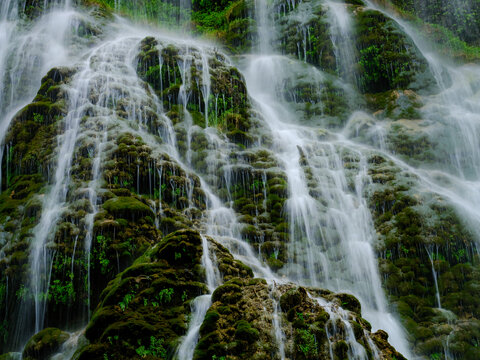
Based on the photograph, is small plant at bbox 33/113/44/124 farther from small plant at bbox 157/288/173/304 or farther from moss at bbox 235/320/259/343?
moss at bbox 235/320/259/343

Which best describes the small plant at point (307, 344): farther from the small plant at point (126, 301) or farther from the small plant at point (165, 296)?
the small plant at point (126, 301)

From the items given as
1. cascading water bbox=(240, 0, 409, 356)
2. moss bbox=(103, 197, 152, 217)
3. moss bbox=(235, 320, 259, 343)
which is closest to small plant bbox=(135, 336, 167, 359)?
moss bbox=(235, 320, 259, 343)

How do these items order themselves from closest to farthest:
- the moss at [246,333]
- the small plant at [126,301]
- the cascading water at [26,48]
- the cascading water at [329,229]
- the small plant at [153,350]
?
the moss at [246,333] → the small plant at [153,350] → the small plant at [126,301] → the cascading water at [329,229] → the cascading water at [26,48]

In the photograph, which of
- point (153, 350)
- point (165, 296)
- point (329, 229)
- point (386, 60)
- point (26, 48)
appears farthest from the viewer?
point (386, 60)

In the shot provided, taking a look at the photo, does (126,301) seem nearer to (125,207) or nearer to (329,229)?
(125,207)

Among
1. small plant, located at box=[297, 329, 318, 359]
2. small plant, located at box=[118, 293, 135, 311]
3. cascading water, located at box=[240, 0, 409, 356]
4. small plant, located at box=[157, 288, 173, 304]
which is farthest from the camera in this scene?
cascading water, located at box=[240, 0, 409, 356]

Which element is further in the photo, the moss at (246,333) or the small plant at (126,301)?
the small plant at (126,301)

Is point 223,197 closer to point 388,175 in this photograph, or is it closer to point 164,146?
point 164,146

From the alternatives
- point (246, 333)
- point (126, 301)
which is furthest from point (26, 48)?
point (246, 333)

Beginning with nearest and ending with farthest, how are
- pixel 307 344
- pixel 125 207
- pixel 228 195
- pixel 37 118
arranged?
pixel 307 344 → pixel 125 207 → pixel 228 195 → pixel 37 118

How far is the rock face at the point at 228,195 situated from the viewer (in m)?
6.34

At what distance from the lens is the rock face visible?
20.8 feet

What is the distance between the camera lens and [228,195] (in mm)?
11875

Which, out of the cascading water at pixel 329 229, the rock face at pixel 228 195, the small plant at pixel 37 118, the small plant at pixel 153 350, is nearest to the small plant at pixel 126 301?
the rock face at pixel 228 195
